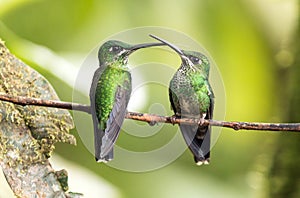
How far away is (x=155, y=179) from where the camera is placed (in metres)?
1.52

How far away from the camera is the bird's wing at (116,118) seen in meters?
0.43

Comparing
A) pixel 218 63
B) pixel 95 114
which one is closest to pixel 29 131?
pixel 95 114

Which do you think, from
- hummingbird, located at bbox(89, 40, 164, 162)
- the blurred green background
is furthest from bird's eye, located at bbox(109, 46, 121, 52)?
the blurred green background

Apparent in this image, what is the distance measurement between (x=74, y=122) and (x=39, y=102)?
0.09 meters

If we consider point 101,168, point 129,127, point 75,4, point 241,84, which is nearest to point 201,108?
point 129,127

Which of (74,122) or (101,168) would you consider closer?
(74,122)

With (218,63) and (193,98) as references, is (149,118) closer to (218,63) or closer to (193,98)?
(193,98)

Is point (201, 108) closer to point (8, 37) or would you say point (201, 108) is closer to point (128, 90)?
point (128, 90)

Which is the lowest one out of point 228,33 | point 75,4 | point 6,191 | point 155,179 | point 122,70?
point 6,191

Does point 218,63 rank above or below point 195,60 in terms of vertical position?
above

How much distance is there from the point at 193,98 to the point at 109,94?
0.07 meters

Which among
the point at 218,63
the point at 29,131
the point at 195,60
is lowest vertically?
the point at 29,131

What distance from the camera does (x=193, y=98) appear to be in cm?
51

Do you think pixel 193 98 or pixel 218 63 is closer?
pixel 193 98
